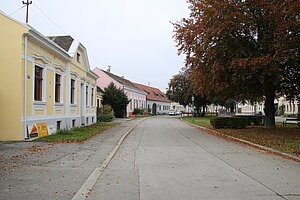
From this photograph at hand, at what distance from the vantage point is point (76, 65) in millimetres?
20250

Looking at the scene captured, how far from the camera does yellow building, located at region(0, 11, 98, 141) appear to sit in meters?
11.8

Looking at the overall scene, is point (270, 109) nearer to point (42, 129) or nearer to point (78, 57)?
point (42, 129)

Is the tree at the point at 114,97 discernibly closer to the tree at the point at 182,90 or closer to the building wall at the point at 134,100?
the building wall at the point at 134,100

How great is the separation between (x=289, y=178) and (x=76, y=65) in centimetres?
1750

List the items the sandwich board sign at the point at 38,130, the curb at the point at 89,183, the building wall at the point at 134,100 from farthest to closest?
the building wall at the point at 134,100
the sandwich board sign at the point at 38,130
the curb at the point at 89,183

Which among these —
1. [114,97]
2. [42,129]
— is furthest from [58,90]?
[114,97]

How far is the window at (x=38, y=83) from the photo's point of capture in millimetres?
13516

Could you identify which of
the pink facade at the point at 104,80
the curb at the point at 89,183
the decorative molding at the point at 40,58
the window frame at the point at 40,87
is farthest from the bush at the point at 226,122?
the pink facade at the point at 104,80

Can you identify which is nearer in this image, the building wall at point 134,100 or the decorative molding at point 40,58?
the decorative molding at point 40,58

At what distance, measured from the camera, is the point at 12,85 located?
11.9m

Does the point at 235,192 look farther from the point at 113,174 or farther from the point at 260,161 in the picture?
the point at 260,161

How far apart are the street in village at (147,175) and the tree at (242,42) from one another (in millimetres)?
5976

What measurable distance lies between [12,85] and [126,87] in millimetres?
37135

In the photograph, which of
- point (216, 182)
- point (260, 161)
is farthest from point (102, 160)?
point (260, 161)
